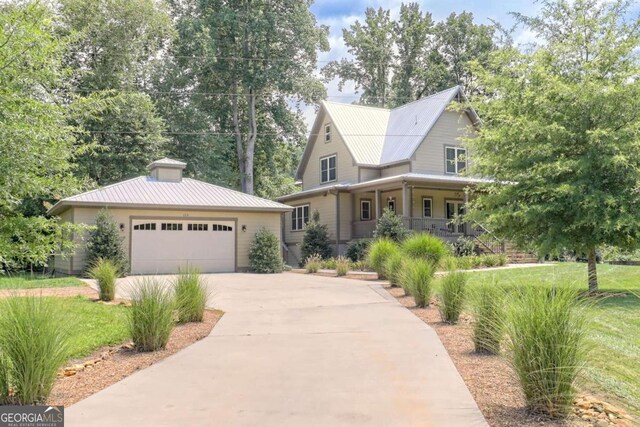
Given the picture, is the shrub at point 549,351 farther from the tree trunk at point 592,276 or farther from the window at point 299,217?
the window at point 299,217

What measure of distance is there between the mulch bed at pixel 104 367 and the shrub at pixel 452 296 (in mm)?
3767

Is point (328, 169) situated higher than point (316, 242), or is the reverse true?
point (328, 169)

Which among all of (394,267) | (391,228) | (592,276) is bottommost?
(592,276)

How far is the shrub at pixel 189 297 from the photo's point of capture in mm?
8305

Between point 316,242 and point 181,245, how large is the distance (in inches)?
279

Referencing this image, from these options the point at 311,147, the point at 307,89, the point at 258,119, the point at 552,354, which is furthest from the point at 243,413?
the point at 258,119

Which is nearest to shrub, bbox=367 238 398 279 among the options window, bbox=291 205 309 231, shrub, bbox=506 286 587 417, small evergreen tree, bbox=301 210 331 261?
small evergreen tree, bbox=301 210 331 261

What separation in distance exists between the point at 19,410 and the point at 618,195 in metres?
11.3

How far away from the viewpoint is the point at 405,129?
2711 centimetres

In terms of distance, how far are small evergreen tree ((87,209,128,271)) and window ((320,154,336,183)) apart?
13.1 meters

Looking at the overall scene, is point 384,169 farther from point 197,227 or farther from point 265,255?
point 197,227

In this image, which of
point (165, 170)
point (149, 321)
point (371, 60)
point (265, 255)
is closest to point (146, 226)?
point (165, 170)

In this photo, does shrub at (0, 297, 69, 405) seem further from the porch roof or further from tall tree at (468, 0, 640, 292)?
the porch roof

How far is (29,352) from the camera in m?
4.22
